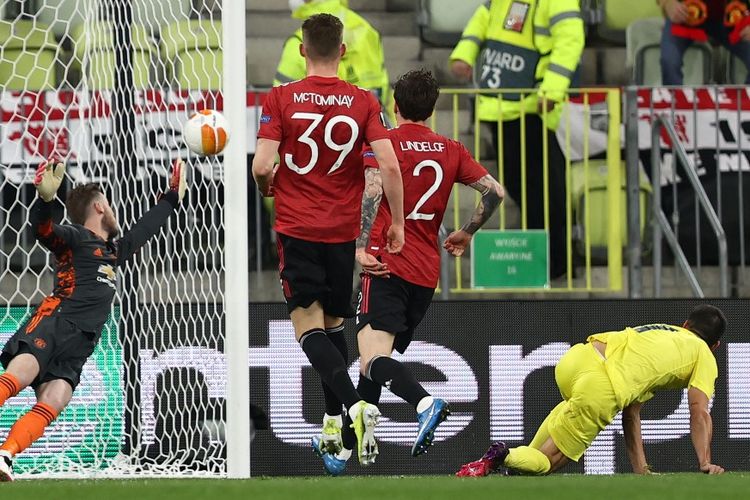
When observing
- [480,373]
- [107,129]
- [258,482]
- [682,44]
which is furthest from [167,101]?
[682,44]

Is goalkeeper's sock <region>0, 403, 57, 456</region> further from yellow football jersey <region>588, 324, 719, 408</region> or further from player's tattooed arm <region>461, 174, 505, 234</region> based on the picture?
yellow football jersey <region>588, 324, 719, 408</region>

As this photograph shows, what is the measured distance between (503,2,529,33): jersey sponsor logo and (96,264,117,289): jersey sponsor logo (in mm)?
3892

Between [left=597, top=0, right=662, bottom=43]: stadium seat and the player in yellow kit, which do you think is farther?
[left=597, top=0, right=662, bottom=43]: stadium seat

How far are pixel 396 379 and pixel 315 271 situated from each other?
1.99 feet

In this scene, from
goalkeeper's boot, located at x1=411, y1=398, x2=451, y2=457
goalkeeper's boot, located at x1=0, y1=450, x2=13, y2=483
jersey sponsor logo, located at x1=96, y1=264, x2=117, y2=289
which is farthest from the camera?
jersey sponsor logo, located at x1=96, y1=264, x2=117, y2=289

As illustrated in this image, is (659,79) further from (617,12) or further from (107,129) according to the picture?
(107,129)

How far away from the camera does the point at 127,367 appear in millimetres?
9086

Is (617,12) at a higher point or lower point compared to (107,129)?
higher

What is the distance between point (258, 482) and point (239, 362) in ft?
5.38

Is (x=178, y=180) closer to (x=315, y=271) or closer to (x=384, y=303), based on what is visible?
(x=315, y=271)

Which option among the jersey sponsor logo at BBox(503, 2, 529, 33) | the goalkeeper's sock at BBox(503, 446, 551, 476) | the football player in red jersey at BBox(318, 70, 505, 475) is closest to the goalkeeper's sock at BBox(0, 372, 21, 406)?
the football player in red jersey at BBox(318, 70, 505, 475)

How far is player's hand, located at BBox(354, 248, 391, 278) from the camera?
712cm

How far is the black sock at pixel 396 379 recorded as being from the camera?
7000 millimetres

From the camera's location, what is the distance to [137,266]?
29.9ft
